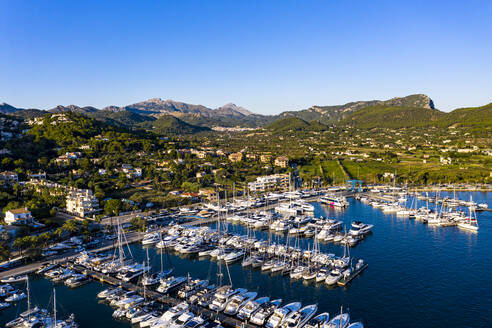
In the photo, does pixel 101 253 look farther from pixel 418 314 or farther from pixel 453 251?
pixel 453 251

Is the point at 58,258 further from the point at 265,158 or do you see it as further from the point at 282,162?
the point at 265,158

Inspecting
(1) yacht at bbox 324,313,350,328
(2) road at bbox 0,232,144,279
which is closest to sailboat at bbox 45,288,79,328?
(2) road at bbox 0,232,144,279

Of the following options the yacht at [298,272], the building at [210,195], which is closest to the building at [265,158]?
the building at [210,195]

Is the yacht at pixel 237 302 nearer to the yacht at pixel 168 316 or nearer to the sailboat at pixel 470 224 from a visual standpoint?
the yacht at pixel 168 316

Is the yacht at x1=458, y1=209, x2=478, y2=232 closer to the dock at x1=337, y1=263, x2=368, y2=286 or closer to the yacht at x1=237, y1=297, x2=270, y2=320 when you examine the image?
the dock at x1=337, y1=263, x2=368, y2=286

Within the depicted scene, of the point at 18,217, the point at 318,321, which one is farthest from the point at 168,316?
the point at 18,217

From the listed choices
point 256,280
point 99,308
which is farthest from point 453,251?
point 99,308

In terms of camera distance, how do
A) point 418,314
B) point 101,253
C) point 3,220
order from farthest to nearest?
point 3,220 < point 101,253 < point 418,314
